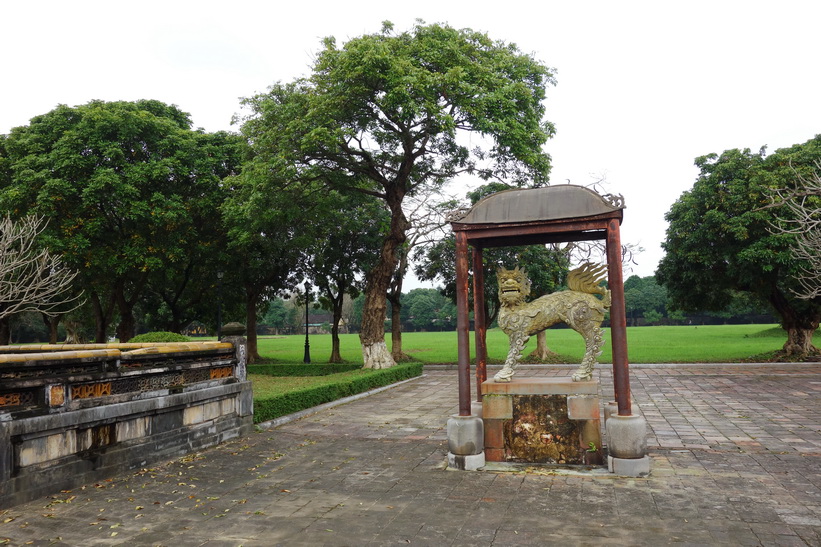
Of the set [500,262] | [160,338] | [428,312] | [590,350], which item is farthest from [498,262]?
[428,312]

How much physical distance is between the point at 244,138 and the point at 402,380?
32.7 feet

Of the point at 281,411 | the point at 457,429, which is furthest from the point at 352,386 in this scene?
the point at 457,429

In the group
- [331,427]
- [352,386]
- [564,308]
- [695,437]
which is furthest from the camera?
[352,386]

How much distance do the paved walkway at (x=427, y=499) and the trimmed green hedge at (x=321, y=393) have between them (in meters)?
1.06

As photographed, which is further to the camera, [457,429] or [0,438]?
[457,429]

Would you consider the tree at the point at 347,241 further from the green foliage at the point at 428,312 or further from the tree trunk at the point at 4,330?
the green foliage at the point at 428,312

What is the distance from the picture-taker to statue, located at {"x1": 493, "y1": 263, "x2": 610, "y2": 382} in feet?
25.0

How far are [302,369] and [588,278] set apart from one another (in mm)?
Answer: 16362

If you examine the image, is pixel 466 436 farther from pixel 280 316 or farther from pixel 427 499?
pixel 280 316

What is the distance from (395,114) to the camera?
A: 15883mm

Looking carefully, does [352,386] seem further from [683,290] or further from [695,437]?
[683,290]

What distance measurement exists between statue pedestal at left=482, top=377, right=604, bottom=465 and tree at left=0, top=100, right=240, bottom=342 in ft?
49.2

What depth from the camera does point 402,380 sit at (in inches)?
742

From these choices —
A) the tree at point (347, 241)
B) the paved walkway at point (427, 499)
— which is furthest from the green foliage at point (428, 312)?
the paved walkway at point (427, 499)
